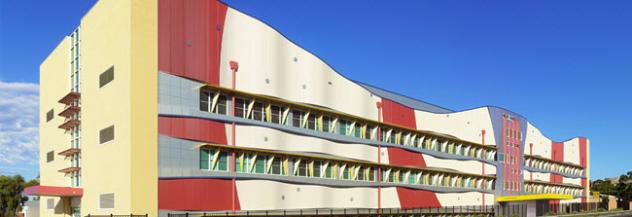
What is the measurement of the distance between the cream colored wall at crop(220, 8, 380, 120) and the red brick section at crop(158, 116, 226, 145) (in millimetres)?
3649

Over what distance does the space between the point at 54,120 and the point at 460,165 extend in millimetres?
50671

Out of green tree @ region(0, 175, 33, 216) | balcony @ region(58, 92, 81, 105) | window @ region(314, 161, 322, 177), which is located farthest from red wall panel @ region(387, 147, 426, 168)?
green tree @ region(0, 175, 33, 216)

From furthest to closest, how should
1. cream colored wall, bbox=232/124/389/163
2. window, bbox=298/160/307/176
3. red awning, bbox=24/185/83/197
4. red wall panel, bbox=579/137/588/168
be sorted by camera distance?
red wall panel, bbox=579/137/588/168 → window, bbox=298/160/307/176 → red awning, bbox=24/185/83/197 → cream colored wall, bbox=232/124/389/163

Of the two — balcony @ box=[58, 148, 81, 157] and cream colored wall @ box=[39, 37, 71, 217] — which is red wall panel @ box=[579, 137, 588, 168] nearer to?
cream colored wall @ box=[39, 37, 71, 217]

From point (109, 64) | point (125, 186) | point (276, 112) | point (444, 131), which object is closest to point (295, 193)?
point (276, 112)

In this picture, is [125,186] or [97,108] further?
[97,108]

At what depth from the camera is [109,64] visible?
44.7 m

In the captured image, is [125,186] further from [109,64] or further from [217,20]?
[217,20]

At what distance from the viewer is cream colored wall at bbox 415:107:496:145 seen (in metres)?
71.2

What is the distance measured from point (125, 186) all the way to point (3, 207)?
84152 millimetres

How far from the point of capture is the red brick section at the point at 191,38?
4172 centimetres

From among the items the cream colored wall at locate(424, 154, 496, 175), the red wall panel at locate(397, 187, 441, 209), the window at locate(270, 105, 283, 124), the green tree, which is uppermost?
the window at locate(270, 105, 283, 124)

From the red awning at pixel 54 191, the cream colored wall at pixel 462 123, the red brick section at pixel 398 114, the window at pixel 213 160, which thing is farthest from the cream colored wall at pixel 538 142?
the red awning at pixel 54 191

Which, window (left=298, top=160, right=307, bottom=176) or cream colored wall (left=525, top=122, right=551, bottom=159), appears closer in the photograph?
window (left=298, top=160, right=307, bottom=176)
